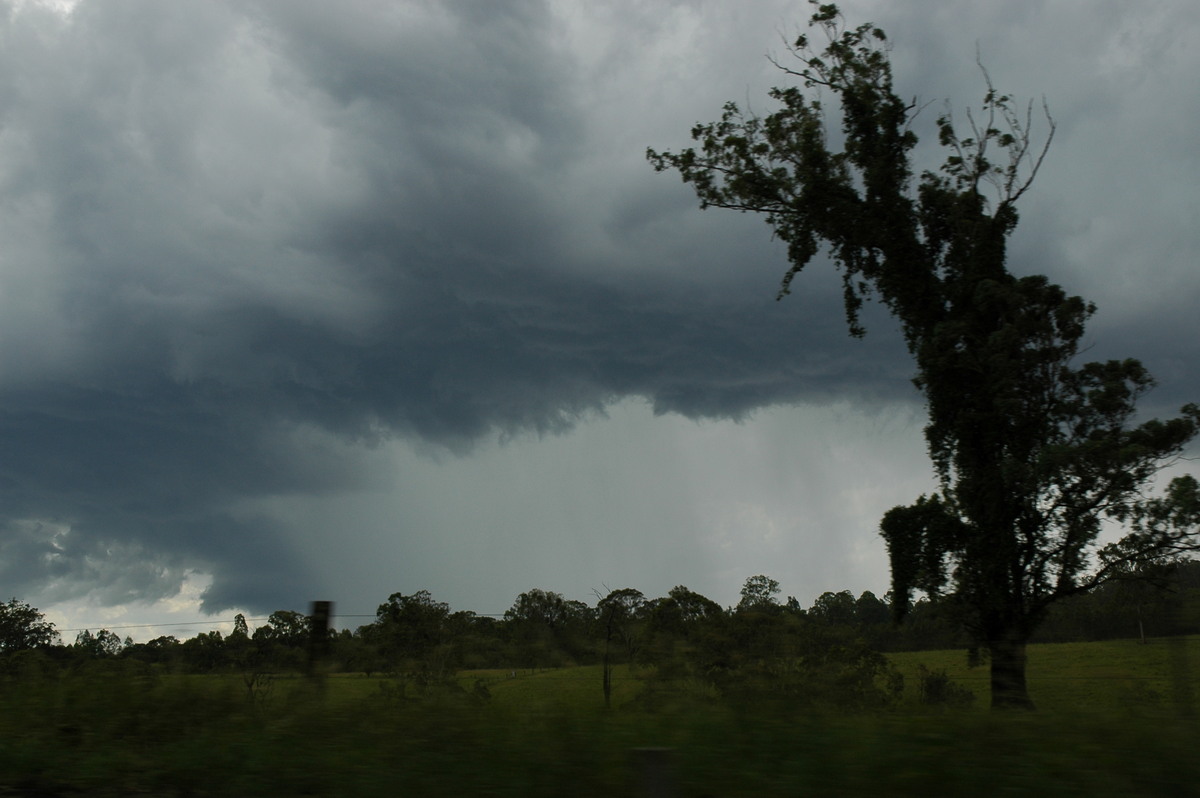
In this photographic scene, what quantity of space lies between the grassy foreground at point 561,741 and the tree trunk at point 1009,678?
34 centimetres

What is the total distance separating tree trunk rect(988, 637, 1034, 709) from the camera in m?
7.84

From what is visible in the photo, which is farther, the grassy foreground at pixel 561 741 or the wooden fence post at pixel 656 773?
the grassy foreground at pixel 561 741

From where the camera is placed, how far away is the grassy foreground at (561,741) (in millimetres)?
5668

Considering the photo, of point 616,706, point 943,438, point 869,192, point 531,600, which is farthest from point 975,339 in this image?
point 616,706

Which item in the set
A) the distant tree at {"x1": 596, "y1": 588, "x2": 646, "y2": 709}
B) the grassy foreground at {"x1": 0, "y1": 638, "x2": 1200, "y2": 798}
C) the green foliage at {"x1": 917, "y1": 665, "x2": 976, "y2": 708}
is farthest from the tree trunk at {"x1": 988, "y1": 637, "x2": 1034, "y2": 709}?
the distant tree at {"x1": 596, "y1": 588, "x2": 646, "y2": 709}

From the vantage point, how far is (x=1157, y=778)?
5.52m

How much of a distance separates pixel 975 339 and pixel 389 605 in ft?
81.9

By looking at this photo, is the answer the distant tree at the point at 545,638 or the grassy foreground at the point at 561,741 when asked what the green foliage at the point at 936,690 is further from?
the distant tree at the point at 545,638

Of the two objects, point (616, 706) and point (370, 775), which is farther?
point (616, 706)

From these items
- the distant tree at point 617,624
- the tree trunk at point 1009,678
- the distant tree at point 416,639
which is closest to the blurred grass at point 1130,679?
the tree trunk at point 1009,678

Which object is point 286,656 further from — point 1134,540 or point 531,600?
point 1134,540

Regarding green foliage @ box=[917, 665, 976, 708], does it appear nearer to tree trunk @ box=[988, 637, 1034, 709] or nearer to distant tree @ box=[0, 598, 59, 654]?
tree trunk @ box=[988, 637, 1034, 709]

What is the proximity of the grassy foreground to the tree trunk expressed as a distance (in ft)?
1.11

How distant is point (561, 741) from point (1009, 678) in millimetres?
4411
